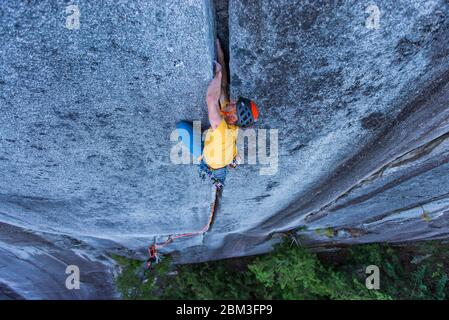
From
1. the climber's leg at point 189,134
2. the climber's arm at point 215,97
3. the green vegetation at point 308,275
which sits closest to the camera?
the climber's arm at point 215,97

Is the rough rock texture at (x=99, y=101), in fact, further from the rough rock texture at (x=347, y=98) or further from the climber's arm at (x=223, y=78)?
the rough rock texture at (x=347, y=98)

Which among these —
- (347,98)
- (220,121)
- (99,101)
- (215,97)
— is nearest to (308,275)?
(347,98)

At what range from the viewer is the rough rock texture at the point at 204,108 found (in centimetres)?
202

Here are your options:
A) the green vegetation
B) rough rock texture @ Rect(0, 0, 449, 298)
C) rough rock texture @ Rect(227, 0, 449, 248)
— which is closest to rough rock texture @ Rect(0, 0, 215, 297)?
rough rock texture @ Rect(0, 0, 449, 298)

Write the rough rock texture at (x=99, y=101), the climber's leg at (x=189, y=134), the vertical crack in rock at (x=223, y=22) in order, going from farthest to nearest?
the climber's leg at (x=189, y=134)
the vertical crack in rock at (x=223, y=22)
the rough rock texture at (x=99, y=101)

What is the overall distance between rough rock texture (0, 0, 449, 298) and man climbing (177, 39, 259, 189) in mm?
93

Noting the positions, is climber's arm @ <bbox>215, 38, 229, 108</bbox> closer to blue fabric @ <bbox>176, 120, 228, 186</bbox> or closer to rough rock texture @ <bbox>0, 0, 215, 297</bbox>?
rough rock texture @ <bbox>0, 0, 215, 297</bbox>

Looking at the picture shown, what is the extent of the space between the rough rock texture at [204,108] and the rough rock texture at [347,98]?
0.4 inches

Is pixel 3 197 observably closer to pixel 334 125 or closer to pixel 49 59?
pixel 49 59

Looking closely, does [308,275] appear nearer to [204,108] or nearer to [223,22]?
[204,108]

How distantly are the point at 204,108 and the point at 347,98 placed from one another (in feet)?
3.46

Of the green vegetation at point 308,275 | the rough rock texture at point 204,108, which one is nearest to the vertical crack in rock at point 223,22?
the rough rock texture at point 204,108

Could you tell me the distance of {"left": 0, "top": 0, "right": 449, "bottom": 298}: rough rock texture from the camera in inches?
79.4
